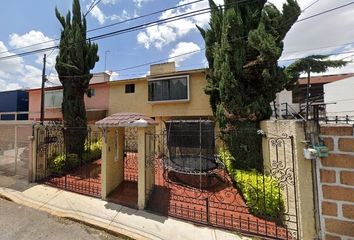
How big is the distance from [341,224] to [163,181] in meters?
5.34

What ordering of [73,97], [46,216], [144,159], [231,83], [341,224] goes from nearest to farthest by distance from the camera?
[341,224], [46,216], [144,159], [231,83], [73,97]

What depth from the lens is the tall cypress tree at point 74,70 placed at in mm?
9336

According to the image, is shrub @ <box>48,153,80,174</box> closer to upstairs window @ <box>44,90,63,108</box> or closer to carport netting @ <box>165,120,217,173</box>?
carport netting @ <box>165,120,217,173</box>

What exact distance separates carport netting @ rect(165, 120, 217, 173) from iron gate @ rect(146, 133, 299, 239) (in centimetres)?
54

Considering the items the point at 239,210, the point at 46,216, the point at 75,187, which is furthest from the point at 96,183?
the point at 239,210

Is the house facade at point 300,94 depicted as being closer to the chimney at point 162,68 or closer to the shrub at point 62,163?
the chimney at point 162,68

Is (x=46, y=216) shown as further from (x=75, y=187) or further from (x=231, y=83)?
(x=231, y=83)

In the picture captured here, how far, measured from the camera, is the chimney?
14.2 m

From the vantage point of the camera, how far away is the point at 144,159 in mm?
5320

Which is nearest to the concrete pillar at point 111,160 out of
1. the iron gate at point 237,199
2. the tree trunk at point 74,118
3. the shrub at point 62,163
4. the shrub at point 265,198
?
the iron gate at point 237,199

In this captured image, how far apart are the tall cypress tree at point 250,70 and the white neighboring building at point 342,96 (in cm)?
1098

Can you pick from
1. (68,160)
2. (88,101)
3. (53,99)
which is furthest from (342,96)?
(53,99)

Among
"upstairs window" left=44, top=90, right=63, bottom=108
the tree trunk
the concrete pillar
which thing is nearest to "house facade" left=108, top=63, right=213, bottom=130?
the tree trunk

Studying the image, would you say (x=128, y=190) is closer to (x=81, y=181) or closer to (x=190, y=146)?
(x=81, y=181)
